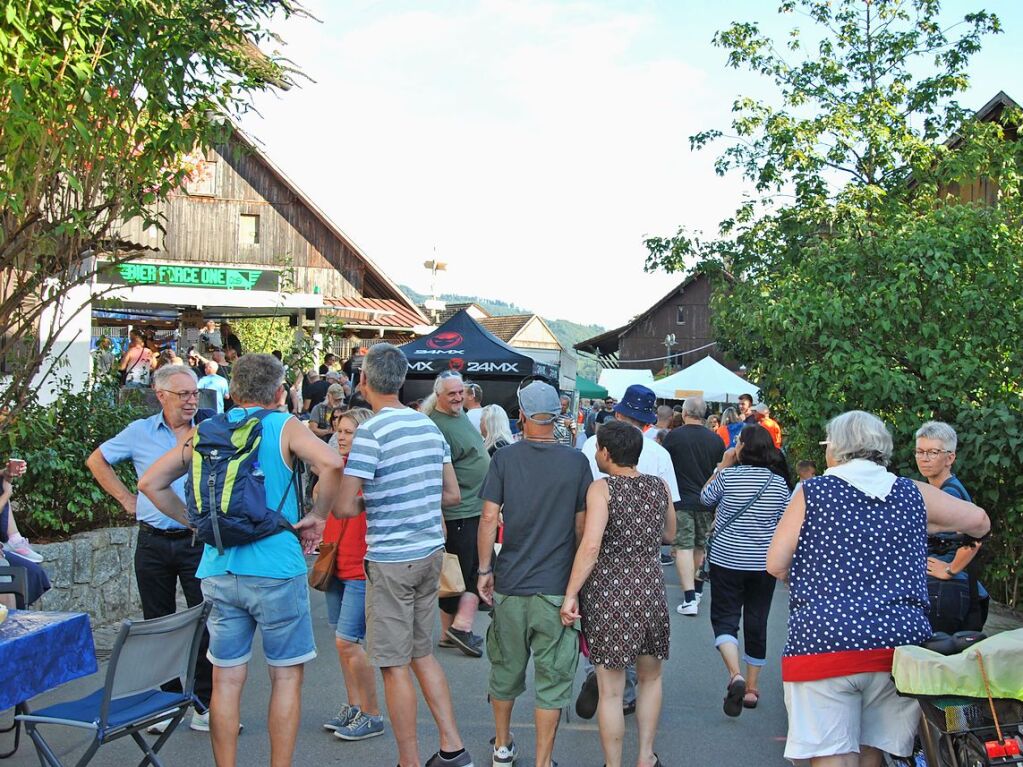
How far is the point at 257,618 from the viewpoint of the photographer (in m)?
4.36

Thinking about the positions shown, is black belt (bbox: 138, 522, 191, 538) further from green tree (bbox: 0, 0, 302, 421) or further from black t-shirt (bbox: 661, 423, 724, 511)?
black t-shirt (bbox: 661, 423, 724, 511)

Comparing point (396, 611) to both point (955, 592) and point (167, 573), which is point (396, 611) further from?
point (955, 592)

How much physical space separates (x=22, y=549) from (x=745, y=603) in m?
4.55

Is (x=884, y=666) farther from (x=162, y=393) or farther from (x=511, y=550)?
(x=162, y=393)

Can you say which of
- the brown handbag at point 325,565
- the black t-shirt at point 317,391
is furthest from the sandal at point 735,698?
the black t-shirt at point 317,391

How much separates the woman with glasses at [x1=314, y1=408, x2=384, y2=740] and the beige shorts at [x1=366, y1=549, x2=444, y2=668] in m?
0.66

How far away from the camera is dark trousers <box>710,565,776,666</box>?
20.2 ft

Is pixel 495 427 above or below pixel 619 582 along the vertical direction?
above

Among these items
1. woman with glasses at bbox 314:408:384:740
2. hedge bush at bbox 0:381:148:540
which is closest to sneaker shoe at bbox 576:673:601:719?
woman with glasses at bbox 314:408:384:740

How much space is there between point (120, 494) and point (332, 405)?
593 centimetres

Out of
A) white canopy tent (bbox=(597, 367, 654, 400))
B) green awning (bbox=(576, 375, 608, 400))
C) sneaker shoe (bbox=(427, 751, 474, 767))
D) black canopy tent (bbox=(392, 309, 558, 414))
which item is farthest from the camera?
green awning (bbox=(576, 375, 608, 400))

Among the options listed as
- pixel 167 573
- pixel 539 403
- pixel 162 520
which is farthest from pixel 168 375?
pixel 539 403

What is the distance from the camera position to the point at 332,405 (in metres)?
11.5

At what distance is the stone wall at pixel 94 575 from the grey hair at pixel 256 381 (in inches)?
137
